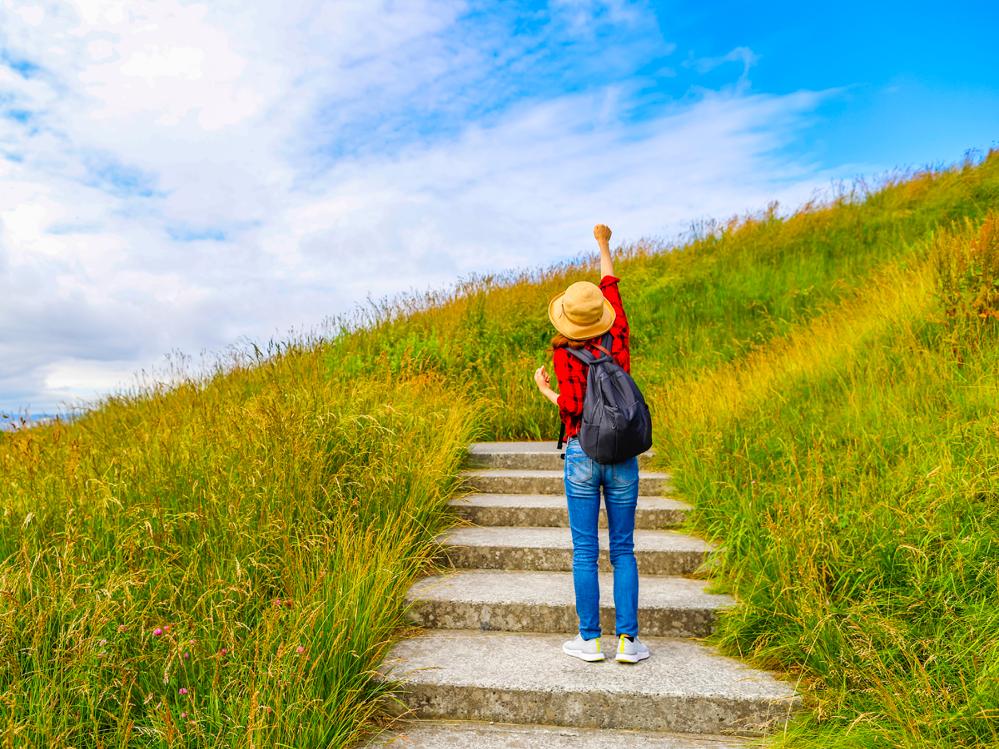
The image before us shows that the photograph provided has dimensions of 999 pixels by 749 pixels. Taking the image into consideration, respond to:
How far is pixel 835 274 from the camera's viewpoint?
1051 cm

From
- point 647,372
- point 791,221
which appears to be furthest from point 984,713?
point 791,221

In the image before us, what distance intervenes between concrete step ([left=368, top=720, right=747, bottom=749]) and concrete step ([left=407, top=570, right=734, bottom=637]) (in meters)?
0.80

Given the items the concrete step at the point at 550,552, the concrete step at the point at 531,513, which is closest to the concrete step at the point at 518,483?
the concrete step at the point at 531,513

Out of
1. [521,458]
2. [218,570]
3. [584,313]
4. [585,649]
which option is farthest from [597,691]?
[521,458]

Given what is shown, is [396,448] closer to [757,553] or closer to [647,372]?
[757,553]

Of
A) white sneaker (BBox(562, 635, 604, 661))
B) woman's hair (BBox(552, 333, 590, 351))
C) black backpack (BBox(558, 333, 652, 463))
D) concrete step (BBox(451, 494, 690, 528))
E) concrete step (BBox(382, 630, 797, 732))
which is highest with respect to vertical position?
woman's hair (BBox(552, 333, 590, 351))

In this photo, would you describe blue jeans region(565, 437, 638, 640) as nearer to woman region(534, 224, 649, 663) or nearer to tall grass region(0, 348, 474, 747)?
woman region(534, 224, 649, 663)

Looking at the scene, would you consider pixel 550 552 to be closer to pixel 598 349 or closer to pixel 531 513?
pixel 531 513

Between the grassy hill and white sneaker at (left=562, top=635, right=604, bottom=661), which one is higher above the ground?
the grassy hill

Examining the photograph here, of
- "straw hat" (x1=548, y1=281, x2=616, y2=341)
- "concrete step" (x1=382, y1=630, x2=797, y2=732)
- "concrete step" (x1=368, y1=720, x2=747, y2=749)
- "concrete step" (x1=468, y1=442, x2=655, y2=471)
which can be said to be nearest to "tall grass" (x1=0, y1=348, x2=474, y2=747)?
"concrete step" (x1=368, y1=720, x2=747, y2=749)

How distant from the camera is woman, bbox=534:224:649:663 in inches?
136

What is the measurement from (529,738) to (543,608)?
968 millimetres

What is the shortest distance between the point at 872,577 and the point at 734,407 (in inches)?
104

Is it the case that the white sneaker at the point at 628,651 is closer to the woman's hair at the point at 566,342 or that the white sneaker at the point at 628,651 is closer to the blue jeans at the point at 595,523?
the blue jeans at the point at 595,523
